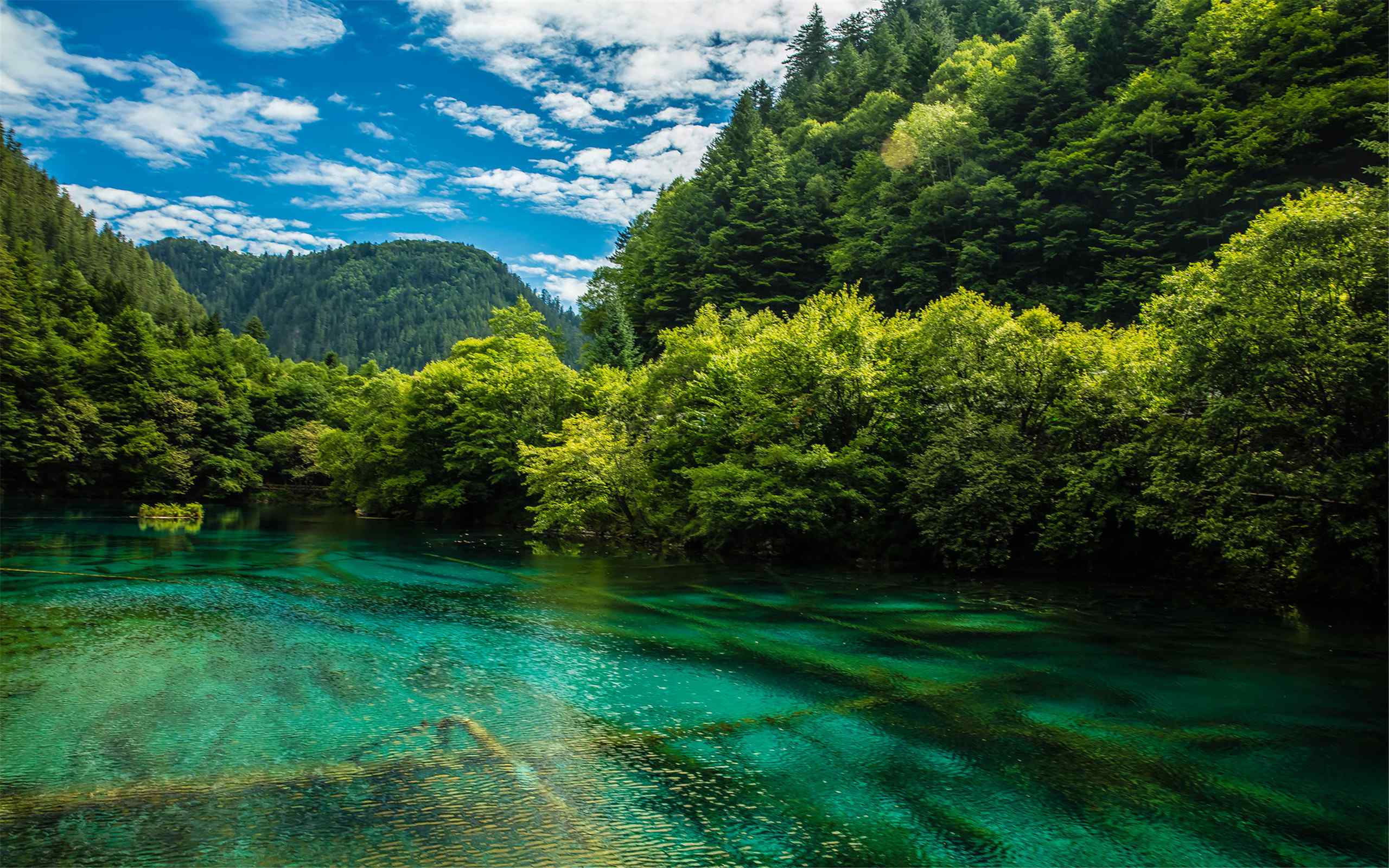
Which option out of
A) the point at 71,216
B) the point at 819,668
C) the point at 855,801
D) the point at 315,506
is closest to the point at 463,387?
the point at 315,506

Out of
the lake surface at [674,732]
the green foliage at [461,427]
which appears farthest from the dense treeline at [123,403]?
the lake surface at [674,732]

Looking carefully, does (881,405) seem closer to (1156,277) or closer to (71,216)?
(1156,277)

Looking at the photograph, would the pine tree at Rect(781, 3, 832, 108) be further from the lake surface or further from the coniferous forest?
the lake surface

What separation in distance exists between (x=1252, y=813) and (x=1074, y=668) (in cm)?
561

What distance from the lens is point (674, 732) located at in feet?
31.5

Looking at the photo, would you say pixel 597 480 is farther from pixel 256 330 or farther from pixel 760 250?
pixel 256 330

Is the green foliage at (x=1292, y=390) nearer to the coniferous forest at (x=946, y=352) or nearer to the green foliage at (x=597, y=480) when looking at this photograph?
the coniferous forest at (x=946, y=352)

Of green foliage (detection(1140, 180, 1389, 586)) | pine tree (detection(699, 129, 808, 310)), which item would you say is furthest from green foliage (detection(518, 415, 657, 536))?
green foliage (detection(1140, 180, 1389, 586))

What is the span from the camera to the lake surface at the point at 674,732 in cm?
663

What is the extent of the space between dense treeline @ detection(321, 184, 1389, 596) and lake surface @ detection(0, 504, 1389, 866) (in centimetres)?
324

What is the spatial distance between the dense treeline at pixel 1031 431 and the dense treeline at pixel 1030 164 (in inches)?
423

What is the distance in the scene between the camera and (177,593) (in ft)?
60.6

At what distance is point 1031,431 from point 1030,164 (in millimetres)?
25386

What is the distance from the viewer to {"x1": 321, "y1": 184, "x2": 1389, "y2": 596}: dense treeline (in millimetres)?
15539
